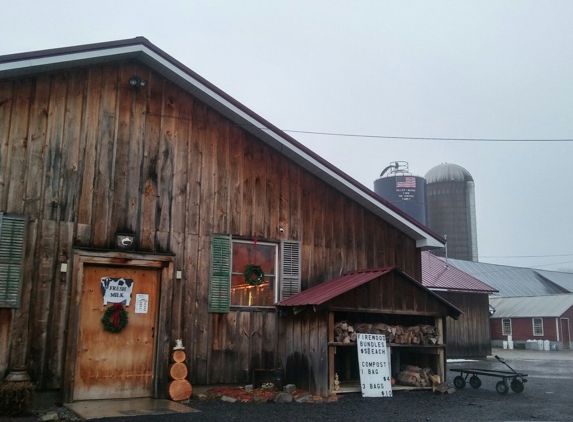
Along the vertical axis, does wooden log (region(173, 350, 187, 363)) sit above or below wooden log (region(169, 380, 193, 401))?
above

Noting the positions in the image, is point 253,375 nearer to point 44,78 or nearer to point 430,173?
point 44,78

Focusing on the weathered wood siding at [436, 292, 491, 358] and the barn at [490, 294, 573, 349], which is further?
the barn at [490, 294, 573, 349]

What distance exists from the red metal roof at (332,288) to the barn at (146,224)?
374mm

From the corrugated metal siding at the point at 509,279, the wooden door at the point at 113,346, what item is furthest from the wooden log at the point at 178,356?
the corrugated metal siding at the point at 509,279

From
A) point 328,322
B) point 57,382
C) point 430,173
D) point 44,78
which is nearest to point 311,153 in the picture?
point 328,322

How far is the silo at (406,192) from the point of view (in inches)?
1565

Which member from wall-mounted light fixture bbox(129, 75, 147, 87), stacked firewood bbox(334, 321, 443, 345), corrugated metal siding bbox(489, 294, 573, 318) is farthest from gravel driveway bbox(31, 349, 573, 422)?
corrugated metal siding bbox(489, 294, 573, 318)

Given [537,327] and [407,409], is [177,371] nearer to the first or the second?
[407,409]

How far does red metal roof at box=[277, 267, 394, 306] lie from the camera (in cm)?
1005

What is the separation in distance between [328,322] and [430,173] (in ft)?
128

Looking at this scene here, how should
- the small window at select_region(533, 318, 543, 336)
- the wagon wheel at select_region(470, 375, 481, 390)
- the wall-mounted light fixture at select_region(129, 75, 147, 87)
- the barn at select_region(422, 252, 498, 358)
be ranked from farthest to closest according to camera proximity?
the small window at select_region(533, 318, 543, 336), the barn at select_region(422, 252, 498, 358), the wagon wheel at select_region(470, 375, 481, 390), the wall-mounted light fixture at select_region(129, 75, 147, 87)

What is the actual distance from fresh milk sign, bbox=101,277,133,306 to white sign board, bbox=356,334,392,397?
13.5ft

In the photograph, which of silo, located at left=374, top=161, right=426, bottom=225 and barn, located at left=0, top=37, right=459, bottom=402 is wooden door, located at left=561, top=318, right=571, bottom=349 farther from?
barn, located at left=0, top=37, right=459, bottom=402

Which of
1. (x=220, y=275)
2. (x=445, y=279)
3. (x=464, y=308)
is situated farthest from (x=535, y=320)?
(x=220, y=275)
